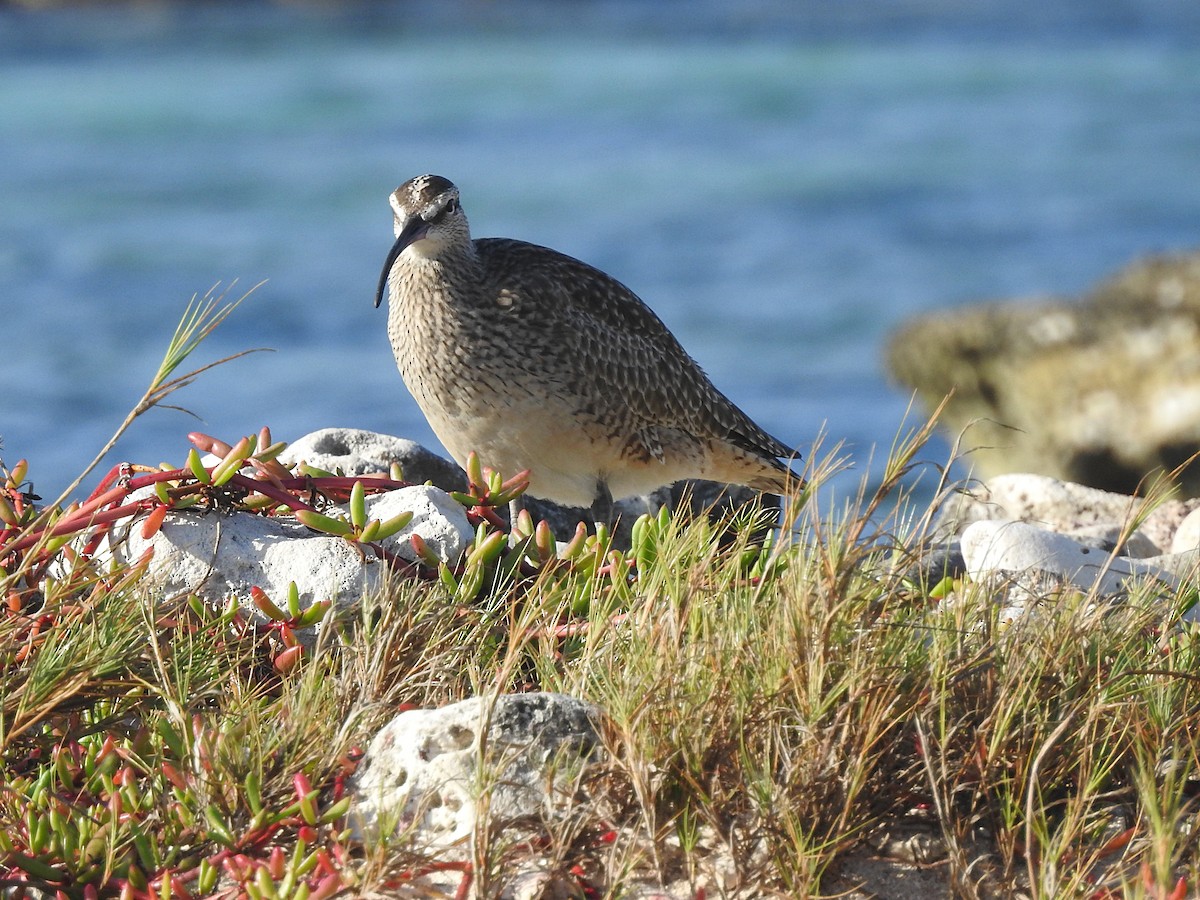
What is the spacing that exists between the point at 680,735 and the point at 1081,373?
11356 mm

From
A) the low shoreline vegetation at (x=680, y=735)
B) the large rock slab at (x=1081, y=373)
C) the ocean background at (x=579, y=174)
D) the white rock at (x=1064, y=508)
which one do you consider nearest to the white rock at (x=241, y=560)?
the low shoreline vegetation at (x=680, y=735)

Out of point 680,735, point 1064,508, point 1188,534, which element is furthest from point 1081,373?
point 680,735

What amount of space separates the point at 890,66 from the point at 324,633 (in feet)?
131

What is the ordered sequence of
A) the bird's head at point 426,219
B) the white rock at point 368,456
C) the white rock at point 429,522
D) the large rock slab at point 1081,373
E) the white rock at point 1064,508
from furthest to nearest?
the large rock slab at point 1081,373, the bird's head at point 426,219, the white rock at point 1064,508, the white rock at point 368,456, the white rock at point 429,522

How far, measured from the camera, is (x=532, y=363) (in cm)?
680

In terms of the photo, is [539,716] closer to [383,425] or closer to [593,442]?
[593,442]

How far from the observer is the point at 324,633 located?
400 centimetres

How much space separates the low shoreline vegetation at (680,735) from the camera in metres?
3.53

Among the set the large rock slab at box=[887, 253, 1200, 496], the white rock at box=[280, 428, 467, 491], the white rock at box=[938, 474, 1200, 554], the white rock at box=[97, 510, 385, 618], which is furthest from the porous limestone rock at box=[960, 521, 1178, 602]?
the large rock slab at box=[887, 253, 1200, 496]

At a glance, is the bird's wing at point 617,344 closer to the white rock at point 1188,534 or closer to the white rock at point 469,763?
the white rock at point 1188,534

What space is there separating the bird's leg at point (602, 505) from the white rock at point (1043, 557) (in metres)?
1.97

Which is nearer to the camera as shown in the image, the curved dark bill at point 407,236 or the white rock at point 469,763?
the white rock at point 469,763

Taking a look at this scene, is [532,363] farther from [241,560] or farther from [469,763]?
[469,763]

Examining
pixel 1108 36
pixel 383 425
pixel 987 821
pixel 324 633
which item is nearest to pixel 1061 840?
pixel 987 821
